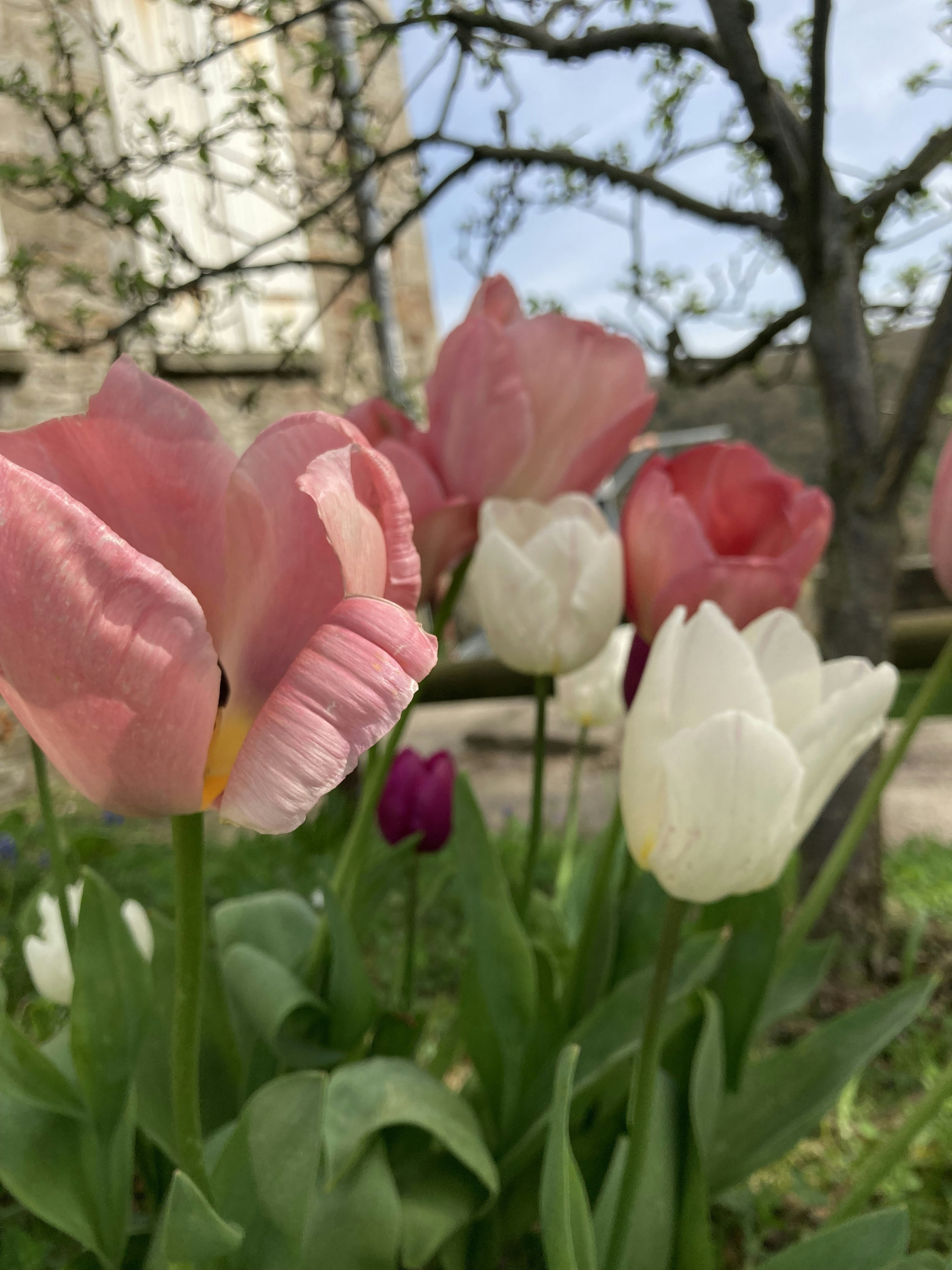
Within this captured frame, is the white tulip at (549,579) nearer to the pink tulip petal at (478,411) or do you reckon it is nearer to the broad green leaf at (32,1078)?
the pink tulip petal at (478,411)

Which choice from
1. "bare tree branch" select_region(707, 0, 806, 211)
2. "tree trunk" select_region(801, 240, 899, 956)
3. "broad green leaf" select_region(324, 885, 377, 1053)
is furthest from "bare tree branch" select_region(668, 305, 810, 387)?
"broad green leaf" select_region(324, 885, 377, 1053)

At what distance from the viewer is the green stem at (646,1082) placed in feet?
1.32

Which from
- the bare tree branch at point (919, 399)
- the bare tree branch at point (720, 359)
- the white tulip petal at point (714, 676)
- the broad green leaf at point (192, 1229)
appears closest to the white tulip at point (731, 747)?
the white tulip petal at point (714, 676)

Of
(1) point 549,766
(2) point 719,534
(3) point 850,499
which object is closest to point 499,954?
(2) point 719,534

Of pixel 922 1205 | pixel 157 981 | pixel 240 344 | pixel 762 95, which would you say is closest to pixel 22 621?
pixel 157 981

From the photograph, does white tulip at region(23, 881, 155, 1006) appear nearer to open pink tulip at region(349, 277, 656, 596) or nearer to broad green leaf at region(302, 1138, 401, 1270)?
broad green leaf at region(302, 1138, 401, 1270)

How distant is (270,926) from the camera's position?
688 millimetres

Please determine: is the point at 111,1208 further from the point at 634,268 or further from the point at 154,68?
the point at 154,68

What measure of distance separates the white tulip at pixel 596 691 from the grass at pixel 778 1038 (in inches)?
11.6

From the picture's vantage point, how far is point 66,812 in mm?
2807

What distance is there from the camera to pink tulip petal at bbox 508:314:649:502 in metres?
0.55

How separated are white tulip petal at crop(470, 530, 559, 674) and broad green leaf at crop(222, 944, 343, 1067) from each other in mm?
245

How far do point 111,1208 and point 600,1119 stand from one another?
30 cm

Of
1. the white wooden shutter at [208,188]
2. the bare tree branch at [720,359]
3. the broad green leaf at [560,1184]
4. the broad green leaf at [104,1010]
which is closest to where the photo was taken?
the broad green leaf at [560,1184]
